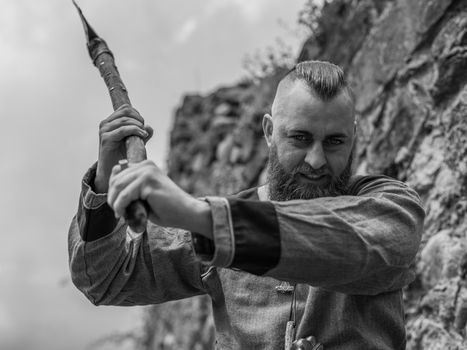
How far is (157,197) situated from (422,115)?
147 inches

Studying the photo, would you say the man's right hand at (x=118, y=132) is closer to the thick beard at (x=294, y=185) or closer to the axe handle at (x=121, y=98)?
the axe handle at (x=121, y=98)

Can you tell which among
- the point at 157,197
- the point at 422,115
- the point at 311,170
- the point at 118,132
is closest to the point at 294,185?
the point at 311,170

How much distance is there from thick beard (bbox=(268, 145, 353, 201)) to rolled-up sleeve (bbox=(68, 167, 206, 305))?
1.37 feet

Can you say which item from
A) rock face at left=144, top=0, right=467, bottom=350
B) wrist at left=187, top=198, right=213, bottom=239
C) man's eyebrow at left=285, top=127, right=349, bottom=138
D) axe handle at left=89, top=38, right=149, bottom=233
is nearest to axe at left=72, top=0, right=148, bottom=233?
axe handle at left=89, top=38, right=149, bottom=233

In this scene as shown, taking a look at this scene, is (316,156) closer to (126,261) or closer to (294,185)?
(294,185)

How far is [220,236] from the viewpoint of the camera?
2426mm

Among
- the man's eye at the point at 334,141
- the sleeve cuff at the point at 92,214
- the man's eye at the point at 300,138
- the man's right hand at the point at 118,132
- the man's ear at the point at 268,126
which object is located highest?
the man's ear at the point at 268,126

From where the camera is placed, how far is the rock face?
5066 mm

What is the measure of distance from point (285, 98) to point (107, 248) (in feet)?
2.81

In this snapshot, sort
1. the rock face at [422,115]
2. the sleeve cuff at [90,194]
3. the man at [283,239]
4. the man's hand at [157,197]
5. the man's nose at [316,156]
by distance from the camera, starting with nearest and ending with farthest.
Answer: the man's hand at [157,197]
the man at [283,239]
the man's nose at [316,156]
the sleeve cuff at [90,194]
the rock face at [422,115]

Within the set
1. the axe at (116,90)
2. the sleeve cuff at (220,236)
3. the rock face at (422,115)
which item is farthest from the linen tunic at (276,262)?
the rock face at (422,115)

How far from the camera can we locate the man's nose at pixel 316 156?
2979 millimetres

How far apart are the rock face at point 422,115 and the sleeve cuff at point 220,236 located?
262cm

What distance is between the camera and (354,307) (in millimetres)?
2953
